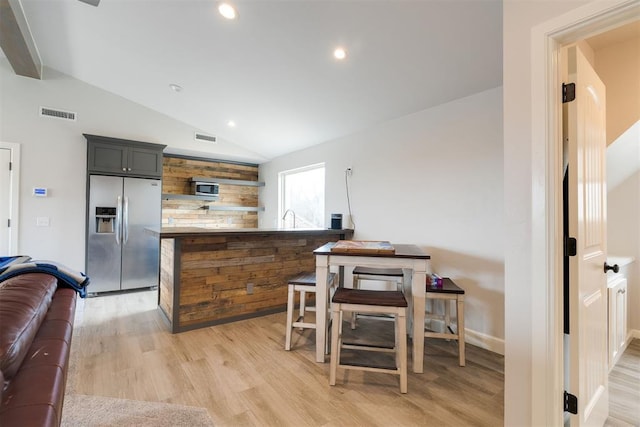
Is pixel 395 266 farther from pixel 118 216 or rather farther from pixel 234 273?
pixel 118 216

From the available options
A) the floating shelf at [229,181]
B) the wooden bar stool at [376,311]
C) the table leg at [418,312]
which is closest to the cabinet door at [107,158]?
the floating shelf at [229,181]

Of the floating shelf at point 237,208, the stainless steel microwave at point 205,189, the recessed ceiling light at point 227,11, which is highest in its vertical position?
the recessed ceiling light at point 227,11

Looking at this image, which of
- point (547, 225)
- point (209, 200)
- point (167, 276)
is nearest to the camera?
point (547, 225)

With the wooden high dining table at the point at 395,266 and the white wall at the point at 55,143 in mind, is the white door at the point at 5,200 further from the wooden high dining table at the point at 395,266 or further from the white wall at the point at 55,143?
→ the wooden high dining table at the point at 395,266

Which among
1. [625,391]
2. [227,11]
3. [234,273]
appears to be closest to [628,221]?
[625,391]

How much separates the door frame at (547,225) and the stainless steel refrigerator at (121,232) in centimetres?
466

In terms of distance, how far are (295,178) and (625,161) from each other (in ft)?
14.0

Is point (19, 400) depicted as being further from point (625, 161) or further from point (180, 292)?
point (625, 161)

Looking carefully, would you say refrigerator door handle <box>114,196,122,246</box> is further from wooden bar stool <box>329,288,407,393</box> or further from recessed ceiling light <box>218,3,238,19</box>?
wooden bar stool <box>329,288,407,393</box>

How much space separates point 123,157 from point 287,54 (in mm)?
3128

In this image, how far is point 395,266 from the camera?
2.21 m

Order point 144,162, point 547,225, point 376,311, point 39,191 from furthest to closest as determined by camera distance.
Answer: point 144,162
point 39,191
point 376,311
point 547,225

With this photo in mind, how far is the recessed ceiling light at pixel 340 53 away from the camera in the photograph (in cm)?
253

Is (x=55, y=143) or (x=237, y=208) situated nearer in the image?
(x=55, y=143)
